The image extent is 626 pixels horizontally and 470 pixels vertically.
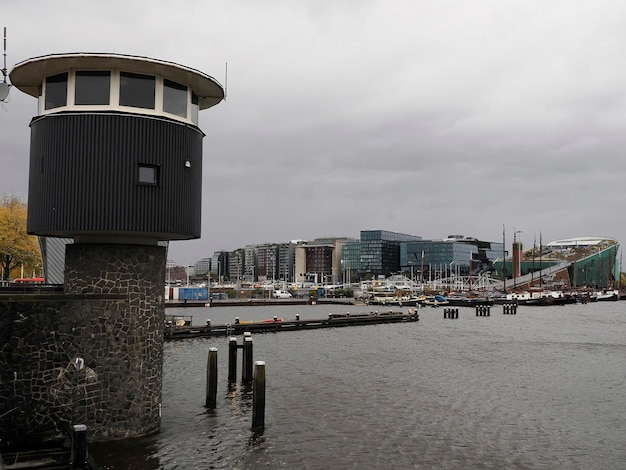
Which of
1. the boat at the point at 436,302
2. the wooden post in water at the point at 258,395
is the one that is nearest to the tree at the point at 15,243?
the wooden post in water at the point at 258,395

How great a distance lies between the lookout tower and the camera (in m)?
17.4

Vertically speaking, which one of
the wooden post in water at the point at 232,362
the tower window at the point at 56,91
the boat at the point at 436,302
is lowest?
the boat at the point at 436,302

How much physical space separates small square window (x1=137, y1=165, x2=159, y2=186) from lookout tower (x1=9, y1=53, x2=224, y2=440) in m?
0.04

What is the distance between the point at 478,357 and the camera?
49.7 meters

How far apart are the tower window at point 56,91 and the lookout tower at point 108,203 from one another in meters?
0.03

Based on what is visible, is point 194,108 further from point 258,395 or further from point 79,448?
point 258,395

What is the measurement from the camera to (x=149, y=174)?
1806 cm

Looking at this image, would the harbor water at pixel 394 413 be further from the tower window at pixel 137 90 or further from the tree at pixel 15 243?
the tree at pixel 15 243

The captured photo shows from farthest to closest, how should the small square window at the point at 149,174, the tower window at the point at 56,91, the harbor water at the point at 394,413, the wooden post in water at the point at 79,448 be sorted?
the harbor water at the point at 394,413, the small square window at the point at 149,174, the tower window at the point at 56,91, the wooden post in water at the point at 79,448

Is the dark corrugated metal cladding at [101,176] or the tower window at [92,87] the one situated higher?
the tower window at [92,87]

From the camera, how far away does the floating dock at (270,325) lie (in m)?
57.1

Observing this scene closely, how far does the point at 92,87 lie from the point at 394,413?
64.7 feet

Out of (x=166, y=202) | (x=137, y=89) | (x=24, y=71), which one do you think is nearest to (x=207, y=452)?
(x=166, y=202)

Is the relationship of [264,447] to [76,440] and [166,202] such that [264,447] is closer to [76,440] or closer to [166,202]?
[76,440]
